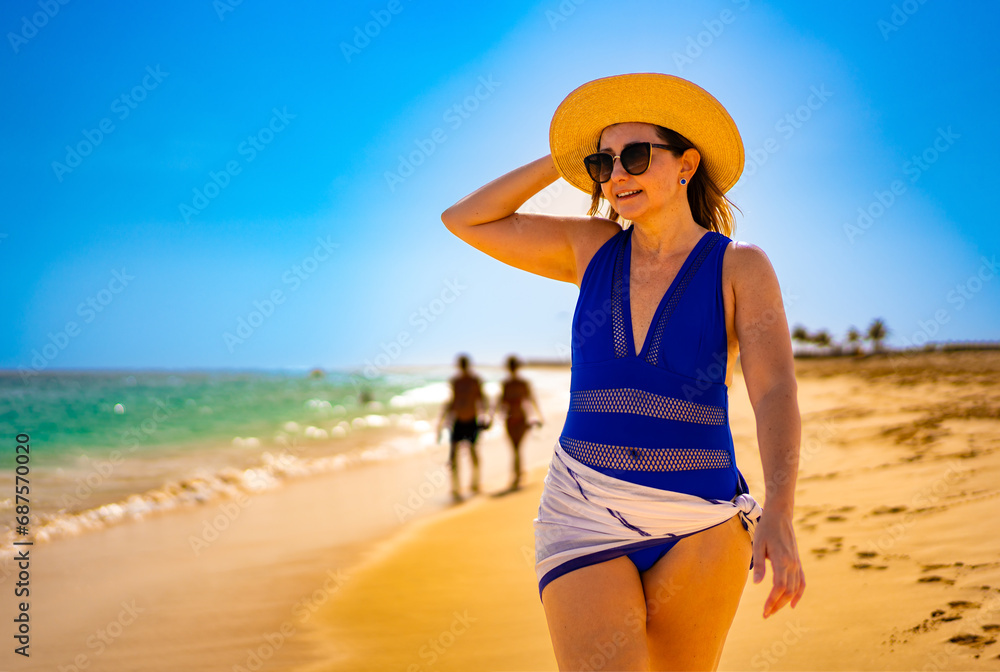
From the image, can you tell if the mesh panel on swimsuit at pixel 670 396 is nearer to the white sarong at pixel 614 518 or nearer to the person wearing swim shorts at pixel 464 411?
the white sarong at pixel 614 518

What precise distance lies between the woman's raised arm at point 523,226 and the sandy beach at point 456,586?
1.15 m

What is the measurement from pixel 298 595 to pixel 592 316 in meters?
4.03

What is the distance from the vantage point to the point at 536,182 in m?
2.10

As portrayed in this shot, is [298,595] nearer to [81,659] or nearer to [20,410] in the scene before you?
[81,659]

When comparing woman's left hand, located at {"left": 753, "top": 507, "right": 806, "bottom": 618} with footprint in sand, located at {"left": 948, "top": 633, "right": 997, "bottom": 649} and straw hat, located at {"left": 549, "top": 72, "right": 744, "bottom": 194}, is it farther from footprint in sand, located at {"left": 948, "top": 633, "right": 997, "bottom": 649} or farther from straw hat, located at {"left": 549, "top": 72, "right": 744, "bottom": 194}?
footprint in sand, located at {"left": 948, "top": 633, "right": 997, "bottom": 649}

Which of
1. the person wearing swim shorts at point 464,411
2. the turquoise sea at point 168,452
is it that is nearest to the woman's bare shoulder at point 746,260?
the turquoise sea at point 168,452

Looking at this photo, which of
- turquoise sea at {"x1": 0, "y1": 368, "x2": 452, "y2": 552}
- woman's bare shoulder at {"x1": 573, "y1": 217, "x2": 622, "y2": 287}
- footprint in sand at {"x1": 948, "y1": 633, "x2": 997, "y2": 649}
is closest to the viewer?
woman's bare shoulder at {"x1": 573, "y1": 217, "x2": 622, "y2": 287}

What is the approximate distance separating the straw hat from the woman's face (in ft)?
0.16

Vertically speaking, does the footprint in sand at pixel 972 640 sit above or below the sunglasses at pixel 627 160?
below

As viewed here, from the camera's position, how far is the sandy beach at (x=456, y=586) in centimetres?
335

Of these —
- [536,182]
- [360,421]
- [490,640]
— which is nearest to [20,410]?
[360,421]

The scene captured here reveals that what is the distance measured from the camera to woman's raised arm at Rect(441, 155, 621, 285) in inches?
80.4
